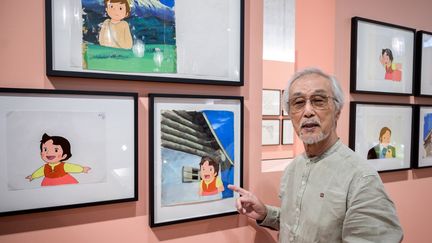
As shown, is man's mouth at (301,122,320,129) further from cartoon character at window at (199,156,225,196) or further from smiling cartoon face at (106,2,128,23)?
smiling cartoon face at (106,2,128,23)

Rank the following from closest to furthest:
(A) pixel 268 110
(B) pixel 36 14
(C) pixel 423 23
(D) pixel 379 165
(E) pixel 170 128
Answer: (B) pixel 36 14
(E) pixel 170 128
(D) pixel 379 165
(C) pixel 423 23
(A) pixel 268 110

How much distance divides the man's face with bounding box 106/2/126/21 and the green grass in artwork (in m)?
0.12

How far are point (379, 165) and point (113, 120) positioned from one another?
1587 millimetres

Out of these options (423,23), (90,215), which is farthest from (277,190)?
(423,23)

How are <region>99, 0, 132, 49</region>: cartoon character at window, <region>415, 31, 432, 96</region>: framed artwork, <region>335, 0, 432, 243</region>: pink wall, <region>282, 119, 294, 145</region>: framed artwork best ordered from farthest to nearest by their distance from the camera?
<region>282, 119, 294, 145</region>: framed artwork
<region>415, 31, 432, 96</region>: framed artwork
<region>335, 0, 432, 243</region>: pink wall
<region>99, 0, 132, 49</region>: cartoon character at window

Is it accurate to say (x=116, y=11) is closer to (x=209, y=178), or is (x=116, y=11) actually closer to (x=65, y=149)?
(x=65, y=149)

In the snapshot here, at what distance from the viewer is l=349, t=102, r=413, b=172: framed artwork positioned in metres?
1.66

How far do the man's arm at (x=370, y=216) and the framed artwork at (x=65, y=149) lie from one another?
0.78 m

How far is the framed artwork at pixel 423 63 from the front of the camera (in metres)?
1.86

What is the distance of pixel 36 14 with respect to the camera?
0.93 m

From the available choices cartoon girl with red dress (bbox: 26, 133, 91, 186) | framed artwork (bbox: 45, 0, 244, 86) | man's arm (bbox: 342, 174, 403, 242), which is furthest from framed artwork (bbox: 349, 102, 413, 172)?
cartoon girl with red dress (bbox: 26, 133, 91, 186)

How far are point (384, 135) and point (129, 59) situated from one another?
1.60 metres

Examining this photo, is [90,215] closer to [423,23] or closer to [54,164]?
[54,164]

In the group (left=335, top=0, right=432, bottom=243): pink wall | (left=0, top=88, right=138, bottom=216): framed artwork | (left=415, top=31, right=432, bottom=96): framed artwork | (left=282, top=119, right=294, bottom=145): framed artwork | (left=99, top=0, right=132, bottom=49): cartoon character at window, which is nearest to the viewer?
(left=0, top=88, right=138, bottom=216): framed artwork
